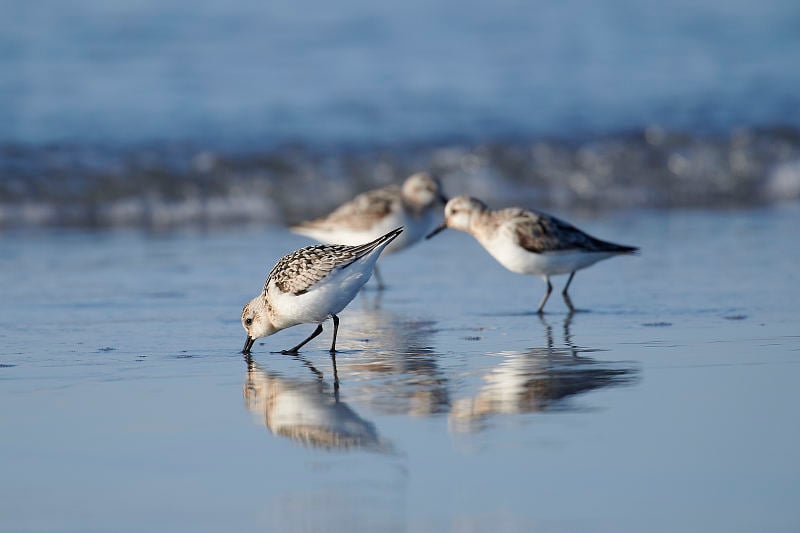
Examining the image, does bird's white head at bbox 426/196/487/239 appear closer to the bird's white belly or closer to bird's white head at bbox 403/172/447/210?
the bird's white belly

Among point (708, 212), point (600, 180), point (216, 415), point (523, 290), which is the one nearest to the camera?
point (216, 415)

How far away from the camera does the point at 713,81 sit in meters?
18.8

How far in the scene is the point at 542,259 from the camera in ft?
24.8

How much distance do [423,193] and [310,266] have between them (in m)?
3.52

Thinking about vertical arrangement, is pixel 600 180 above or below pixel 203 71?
below

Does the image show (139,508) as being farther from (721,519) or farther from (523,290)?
(523,290)

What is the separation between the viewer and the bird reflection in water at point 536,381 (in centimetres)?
493

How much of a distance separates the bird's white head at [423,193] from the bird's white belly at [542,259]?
201 cm

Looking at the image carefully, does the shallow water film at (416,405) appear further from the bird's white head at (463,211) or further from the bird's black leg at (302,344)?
the bird's white head at (463,211)

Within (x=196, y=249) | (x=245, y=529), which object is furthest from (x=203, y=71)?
(x=245, y=529)

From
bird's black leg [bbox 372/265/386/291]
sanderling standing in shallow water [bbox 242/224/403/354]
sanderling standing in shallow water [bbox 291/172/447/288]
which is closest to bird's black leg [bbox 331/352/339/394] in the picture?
sanderling standing in shallow water [bbox 242/224/403/354]

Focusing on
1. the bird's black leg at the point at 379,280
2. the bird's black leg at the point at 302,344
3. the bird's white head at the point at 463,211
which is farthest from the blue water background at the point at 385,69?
the bird's black leg at the point at 302,344

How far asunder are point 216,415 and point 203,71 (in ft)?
46.7

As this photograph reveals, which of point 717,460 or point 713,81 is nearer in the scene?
point 717,460
